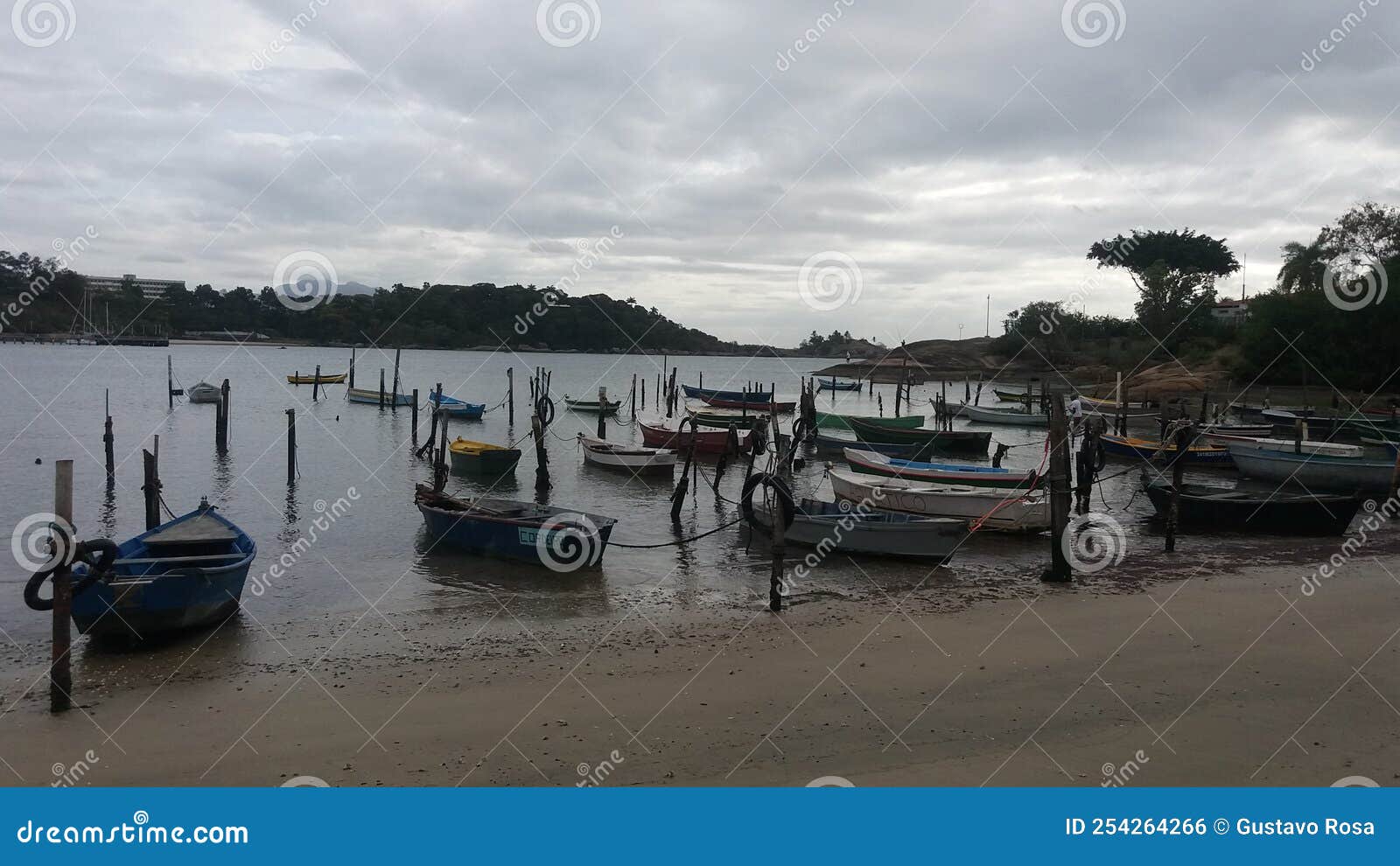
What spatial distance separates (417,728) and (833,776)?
148 inches

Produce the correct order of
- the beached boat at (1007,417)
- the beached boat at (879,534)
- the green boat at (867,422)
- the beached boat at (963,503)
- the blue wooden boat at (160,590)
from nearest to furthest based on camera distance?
the blue wooden boat at (160,590), the beached boat at (879,534), the beached boat at (963,503), the green boat at (867,422), the beached boat at (1007,417)

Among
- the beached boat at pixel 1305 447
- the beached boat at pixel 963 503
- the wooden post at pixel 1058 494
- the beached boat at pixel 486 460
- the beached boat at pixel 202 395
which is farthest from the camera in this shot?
the beached boat at pixel 202 395

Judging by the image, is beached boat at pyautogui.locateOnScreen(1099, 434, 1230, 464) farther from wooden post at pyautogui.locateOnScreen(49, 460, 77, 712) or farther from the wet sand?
wooden post at pyautogui.locateOnScreen(49, 460, 77, 712)

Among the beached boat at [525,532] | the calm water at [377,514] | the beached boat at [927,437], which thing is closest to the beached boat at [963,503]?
the calm water at [377,514]

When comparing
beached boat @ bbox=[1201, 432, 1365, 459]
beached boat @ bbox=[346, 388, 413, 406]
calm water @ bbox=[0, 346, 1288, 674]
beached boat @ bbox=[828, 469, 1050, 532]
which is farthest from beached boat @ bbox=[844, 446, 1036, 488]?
beached boat @ bbox=[346, 388, 413, 406]

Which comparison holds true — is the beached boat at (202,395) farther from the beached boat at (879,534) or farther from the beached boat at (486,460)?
the beached boat at (879,534)

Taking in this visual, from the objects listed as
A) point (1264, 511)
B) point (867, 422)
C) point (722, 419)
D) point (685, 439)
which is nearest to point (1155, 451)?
point (867, 422)

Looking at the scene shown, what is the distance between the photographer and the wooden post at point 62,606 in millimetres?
9078

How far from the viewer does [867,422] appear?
37812 millimetres

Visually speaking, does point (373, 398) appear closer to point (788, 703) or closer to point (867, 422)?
point (867, 422)

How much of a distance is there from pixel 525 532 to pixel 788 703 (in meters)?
8.20

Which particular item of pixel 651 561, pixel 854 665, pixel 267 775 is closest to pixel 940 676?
pixel 854 665

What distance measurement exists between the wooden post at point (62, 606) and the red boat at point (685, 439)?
23286 millimetres

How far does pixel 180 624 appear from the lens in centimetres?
1204
